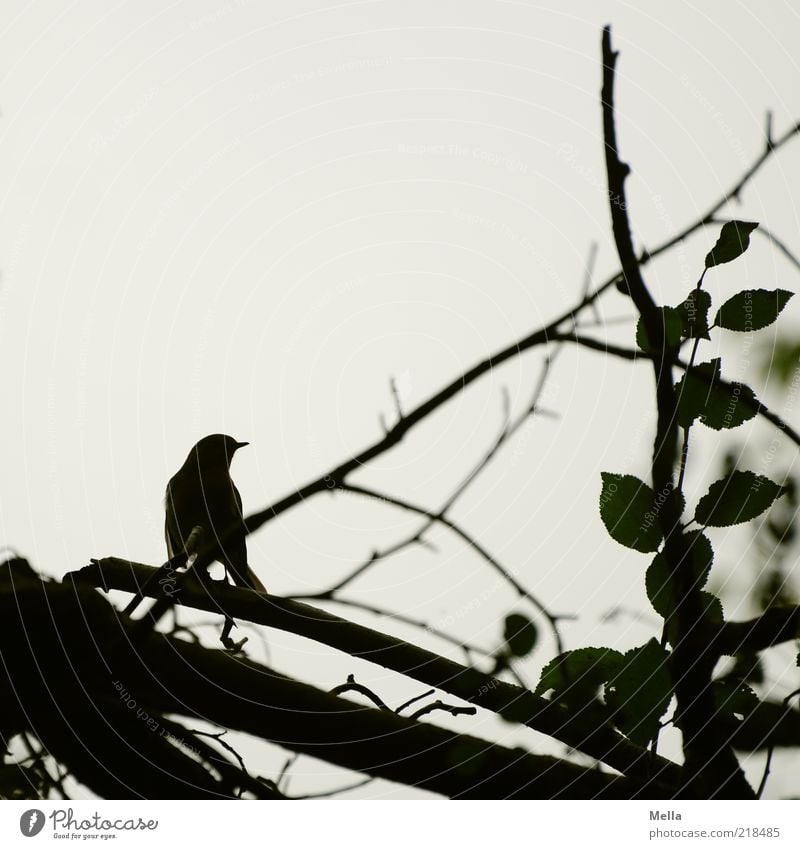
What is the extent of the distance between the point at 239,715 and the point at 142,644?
115mm

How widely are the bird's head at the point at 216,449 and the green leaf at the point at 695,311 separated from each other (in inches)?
36.0

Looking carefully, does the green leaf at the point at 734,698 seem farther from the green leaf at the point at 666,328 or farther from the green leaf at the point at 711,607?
the green leaf at the point at 666,328

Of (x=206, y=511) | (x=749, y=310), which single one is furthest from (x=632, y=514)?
(x=206, y=511)

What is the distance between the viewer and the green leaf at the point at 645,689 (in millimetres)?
497

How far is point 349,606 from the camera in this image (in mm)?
867

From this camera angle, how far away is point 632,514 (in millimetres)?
478

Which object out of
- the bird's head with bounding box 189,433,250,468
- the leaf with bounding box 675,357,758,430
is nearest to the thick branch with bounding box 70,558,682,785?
the leaf with bounding box 675,357,758,430

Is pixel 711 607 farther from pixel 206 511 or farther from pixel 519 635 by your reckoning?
pixel 206 511

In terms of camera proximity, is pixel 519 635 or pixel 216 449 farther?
pixel 216 449

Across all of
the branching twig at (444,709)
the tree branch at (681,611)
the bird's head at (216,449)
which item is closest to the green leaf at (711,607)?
the tree branch at (681,611)

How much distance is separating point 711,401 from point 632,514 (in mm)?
91
